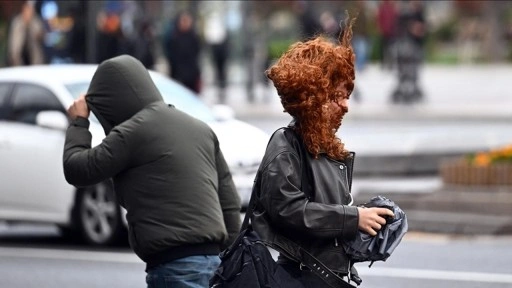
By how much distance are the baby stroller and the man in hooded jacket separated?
75.9 feet

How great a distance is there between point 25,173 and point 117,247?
1052 millimetres

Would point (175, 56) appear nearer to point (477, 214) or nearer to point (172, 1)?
point (172, 1)

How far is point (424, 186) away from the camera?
54.0 feet

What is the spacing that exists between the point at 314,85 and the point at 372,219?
1.55 feet

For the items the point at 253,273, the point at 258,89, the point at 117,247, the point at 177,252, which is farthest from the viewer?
the point at 258,89

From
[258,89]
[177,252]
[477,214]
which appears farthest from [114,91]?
[258,89]

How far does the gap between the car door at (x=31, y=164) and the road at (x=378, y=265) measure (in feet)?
1.17

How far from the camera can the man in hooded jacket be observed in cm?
584

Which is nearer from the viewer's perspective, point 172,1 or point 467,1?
point 172,1

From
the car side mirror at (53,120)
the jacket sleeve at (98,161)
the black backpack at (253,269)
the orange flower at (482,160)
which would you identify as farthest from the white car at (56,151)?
the black backpack at (253,269)

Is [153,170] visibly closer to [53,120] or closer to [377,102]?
[53,120]

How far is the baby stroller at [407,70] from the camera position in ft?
95.0

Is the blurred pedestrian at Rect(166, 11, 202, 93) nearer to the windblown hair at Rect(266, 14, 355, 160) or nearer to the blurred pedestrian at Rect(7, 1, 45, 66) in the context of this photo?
the blurred pedestrian at Rect(7, 1, 45, 66)

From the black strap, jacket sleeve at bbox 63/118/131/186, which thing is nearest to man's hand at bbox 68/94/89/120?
jacket sleeve at bbox 63/118/131/186
